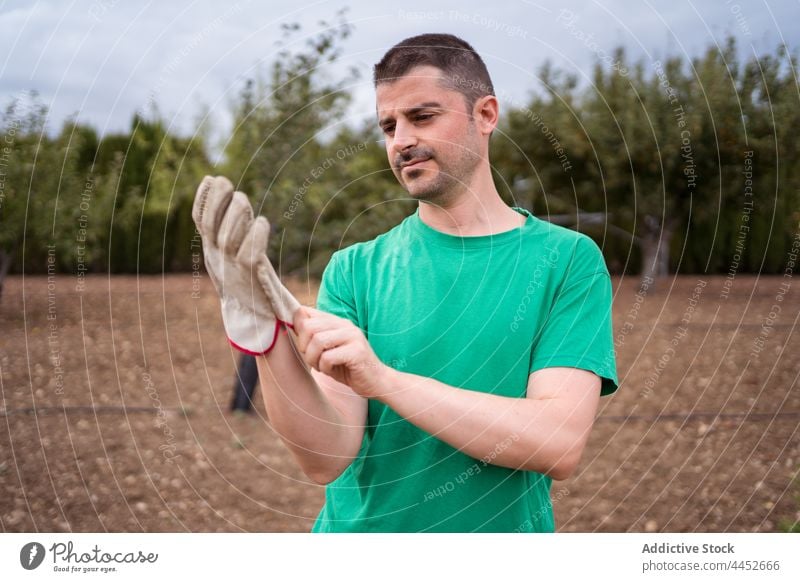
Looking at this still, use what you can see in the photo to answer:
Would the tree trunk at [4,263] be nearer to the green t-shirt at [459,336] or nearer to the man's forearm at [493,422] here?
the green t-shirt at [459,336]

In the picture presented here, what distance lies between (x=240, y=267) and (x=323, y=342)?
174 millimetres

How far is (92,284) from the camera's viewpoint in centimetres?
1279

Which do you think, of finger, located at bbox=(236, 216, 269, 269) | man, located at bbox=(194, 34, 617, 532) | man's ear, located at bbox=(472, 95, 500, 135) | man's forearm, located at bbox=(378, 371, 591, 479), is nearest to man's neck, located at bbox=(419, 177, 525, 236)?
man, located at bbox=(194, 34, 617, 532)

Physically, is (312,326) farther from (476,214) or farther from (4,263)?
(4,263)

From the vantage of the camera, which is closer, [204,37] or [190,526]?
[204,37]

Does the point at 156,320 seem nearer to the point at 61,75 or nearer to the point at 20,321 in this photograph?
the point at 20,321

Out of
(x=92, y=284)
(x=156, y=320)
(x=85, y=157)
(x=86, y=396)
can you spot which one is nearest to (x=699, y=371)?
(x=86, y=396)

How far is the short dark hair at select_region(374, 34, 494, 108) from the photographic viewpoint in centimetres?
137

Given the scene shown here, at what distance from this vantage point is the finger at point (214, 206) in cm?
104

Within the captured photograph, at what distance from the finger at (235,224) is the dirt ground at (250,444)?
1.38 m

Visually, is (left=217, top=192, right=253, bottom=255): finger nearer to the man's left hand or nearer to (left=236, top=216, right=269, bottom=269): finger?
(left=236, top=216, right=269, bottom=269): finger

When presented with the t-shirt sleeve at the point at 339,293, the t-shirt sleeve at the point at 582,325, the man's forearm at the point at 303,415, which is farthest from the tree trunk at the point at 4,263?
the t-shirt sleeve at the point at 582,325
